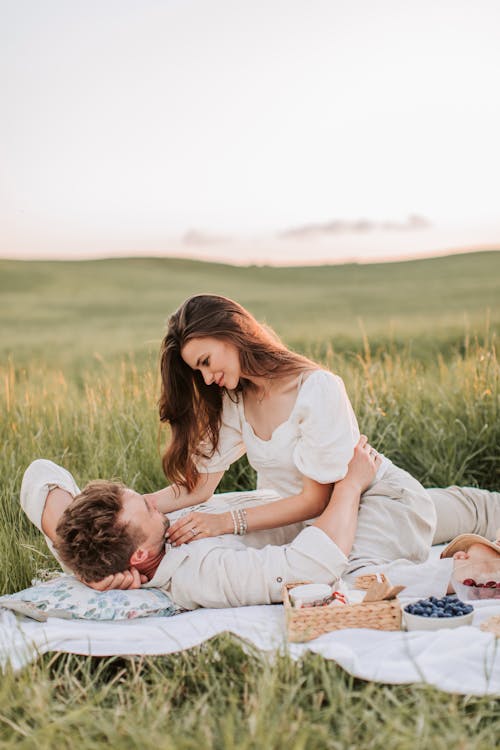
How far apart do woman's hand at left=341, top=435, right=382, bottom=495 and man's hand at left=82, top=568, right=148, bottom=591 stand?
0.89m

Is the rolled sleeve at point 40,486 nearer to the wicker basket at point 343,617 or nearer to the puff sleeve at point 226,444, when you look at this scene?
the puff sleeve at point 226,444

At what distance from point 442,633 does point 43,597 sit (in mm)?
1450

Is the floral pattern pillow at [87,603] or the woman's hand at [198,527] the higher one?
the woman's hand at [198,527]

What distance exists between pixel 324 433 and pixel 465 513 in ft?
3.32

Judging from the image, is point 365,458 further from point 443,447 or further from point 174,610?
point 443,447

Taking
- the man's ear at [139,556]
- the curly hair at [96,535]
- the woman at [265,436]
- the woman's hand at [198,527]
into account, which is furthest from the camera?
the woman at [265,436]

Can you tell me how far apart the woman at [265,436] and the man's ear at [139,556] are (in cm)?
15

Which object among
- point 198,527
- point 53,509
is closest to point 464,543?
point 198,527

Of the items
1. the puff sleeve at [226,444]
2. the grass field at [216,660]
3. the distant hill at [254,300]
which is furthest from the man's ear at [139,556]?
the distant hill at [254,300]

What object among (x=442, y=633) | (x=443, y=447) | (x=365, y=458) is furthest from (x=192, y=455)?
(x=443, y=447)

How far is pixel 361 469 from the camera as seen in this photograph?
3479 mm

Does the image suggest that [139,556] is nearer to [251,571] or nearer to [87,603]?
[87,603]

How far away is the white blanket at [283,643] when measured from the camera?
7.89 ft

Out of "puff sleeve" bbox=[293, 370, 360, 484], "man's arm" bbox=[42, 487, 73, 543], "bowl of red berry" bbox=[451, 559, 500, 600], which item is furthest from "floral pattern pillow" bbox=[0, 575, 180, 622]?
"bowl of red berry" bbox=[451, 559, 500, 600]
